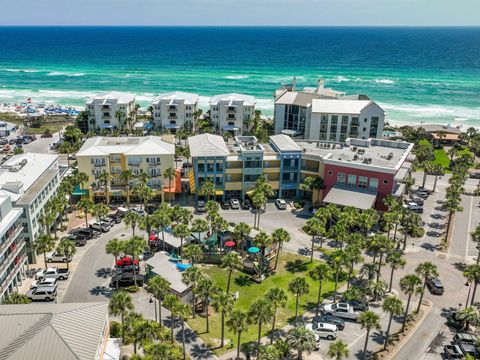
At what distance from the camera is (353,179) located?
3167 inches

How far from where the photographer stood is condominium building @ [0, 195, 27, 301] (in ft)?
174

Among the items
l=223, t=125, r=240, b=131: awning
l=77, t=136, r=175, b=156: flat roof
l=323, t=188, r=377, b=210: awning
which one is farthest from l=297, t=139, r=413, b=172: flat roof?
l=223, t=125, r=240, b=131: awning

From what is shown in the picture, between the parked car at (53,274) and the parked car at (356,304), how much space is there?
37.2 meters

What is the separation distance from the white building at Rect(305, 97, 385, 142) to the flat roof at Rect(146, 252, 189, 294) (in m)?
55.2

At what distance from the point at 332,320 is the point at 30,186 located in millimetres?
48385

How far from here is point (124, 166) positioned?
84.9 metres

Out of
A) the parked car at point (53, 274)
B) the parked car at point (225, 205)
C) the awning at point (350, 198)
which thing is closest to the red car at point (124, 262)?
the parked car at point (53, 274)

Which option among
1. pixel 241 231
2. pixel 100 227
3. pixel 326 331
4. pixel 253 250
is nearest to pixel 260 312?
pixel 326 331

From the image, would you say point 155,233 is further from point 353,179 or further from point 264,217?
point 353,179

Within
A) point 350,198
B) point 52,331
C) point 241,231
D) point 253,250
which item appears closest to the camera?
point 52,331

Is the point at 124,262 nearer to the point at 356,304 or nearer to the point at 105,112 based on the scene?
the point at 356,304

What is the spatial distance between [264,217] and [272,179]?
10162 millimetres

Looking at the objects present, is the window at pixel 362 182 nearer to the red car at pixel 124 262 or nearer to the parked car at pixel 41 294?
the red car at pixel 124 262

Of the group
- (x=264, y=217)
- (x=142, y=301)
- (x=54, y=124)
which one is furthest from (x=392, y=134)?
(x=54, y=124)
